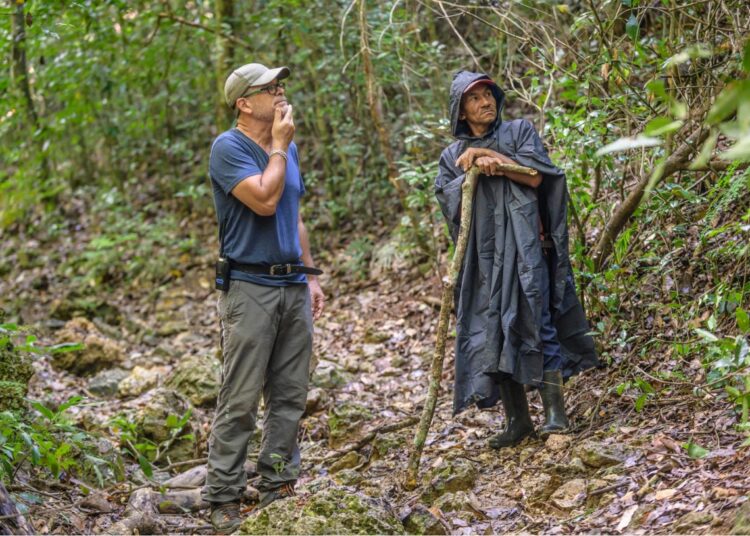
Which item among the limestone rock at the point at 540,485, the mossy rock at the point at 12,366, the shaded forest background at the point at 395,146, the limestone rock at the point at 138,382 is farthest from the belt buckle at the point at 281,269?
the limestone rock at the point at 138,382

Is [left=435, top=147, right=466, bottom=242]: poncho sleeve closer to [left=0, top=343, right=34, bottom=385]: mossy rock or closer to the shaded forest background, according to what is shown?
the shaded forest background

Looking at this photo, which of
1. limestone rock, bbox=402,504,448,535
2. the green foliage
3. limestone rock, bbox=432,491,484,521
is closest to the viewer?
limestone rock, bbox=402,504,448,535

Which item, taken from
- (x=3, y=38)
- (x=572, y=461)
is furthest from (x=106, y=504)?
(x=3, y=38)

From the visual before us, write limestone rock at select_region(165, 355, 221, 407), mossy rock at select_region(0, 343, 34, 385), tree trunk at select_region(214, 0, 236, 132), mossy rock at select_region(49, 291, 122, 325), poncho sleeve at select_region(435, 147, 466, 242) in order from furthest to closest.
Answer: mossy rock at select_region(49, 291, 122, 325)
tree trunk at select_region(214, 0, 236, 132)
limestone rock at select_region(165, 355, 221, 407)
mossy rock at select_region(0, 343, 34, 385)
poncho sleeve at select_region(435, 147, 466, 242)

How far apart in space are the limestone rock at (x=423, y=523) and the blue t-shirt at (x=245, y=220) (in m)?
1.39

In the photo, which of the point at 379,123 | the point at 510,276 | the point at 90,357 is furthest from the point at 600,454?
the point at 90,357

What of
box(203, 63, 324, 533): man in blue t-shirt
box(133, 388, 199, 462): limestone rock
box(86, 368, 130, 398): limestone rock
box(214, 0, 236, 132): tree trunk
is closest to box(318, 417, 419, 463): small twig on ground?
box(203, 63, 324, 533): man in blue t-shirt

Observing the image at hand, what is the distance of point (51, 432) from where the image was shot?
15.0ft

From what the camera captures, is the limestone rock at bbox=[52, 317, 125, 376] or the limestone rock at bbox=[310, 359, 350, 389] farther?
the limestone rock at bbox=[52, 317, 125, 376]

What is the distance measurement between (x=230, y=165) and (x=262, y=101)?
1.40 ft

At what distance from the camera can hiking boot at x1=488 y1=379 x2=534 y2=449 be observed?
173 inches

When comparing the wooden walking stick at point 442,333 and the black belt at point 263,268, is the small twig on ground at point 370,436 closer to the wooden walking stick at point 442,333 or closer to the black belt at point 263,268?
the wooden walking stick at point 442,333

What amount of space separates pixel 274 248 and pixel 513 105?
680 cm

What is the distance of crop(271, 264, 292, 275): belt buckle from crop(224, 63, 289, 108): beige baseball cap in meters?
0.95
